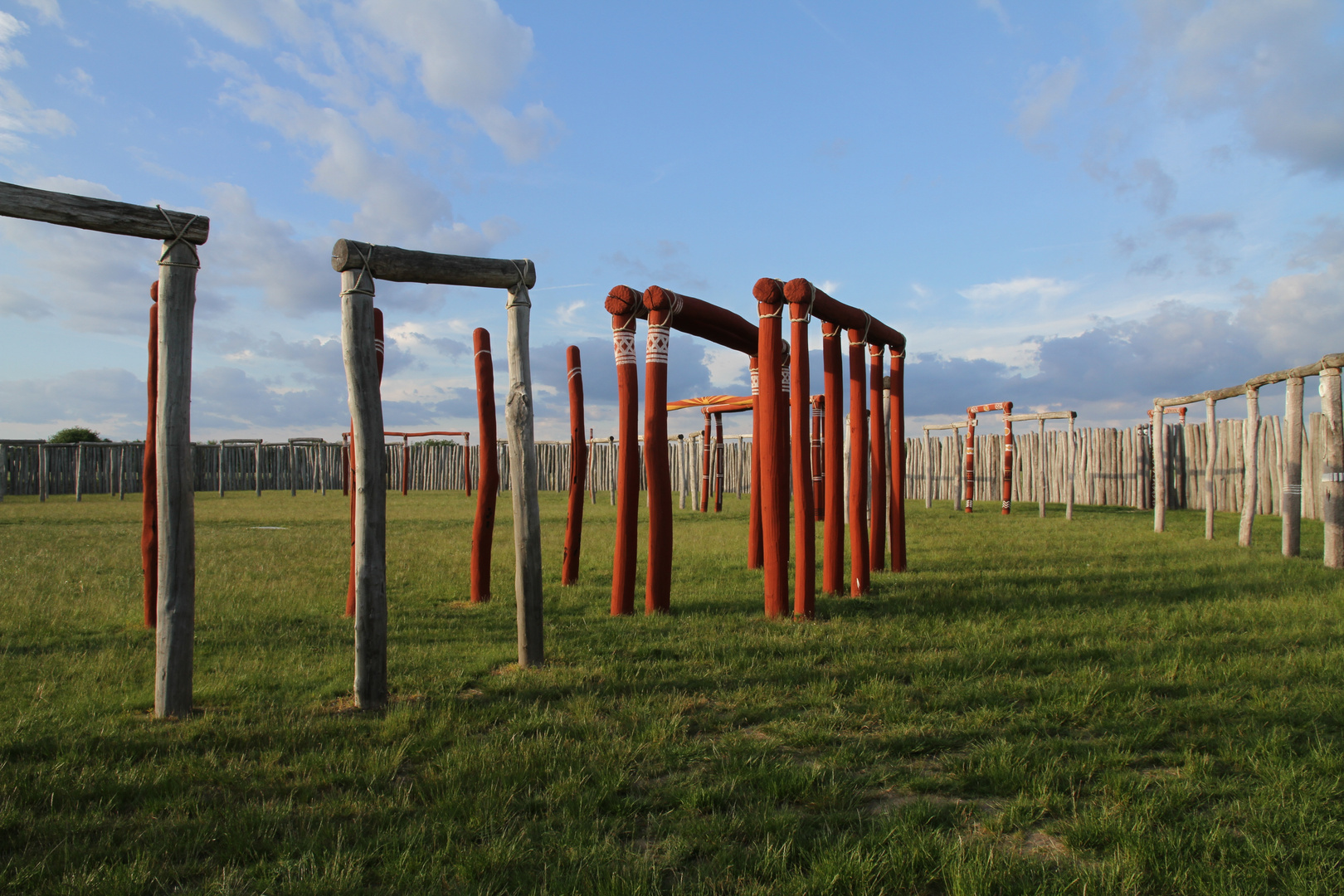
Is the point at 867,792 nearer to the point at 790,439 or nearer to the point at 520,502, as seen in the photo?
the point at 520,502

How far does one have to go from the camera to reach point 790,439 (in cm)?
577

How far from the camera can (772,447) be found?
18.5 feet

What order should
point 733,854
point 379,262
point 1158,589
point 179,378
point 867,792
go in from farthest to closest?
point 1158,589, point 379,262, point 179,378, point 867,792, point 733,854

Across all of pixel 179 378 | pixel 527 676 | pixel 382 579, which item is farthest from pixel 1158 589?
pixel 179 378

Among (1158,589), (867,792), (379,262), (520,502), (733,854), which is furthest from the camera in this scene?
(1158,589)

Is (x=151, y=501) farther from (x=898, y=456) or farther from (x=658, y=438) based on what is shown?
(x=898, y=456)

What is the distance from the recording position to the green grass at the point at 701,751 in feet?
7.29

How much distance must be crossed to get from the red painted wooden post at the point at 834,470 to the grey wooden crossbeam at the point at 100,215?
4.49 metres

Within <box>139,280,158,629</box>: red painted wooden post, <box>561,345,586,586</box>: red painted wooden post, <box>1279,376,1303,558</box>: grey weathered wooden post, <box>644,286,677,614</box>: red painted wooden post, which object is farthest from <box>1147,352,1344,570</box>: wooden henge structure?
<box>139,280,158,629</box>: red painted wooden post

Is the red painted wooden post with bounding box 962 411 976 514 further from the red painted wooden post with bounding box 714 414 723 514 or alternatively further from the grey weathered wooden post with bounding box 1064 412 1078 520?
the red painted wooden post with bounding box 714 414 723 514

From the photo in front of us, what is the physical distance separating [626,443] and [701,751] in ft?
10.2

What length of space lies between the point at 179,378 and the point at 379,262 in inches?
45.1

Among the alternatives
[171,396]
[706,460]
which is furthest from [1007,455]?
[171,396]

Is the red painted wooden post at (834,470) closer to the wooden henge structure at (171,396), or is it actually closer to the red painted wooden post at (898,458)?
the red painted wooden post at (898,458)
